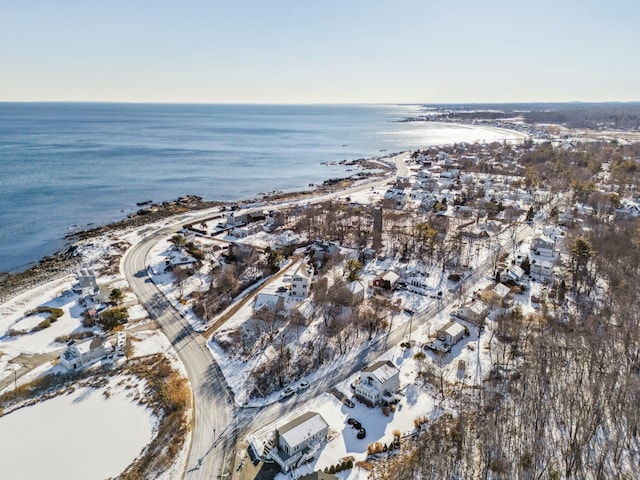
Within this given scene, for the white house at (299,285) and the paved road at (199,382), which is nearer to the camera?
the paved road at (199,382)

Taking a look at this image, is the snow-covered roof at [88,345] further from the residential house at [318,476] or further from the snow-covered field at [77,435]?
the residential house at [318,476]

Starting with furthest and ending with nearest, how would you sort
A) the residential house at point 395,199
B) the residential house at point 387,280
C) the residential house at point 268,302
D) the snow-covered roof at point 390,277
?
the residential house at point 395,199
the snow-covered roof at point 390,277
the residential house at point 387,280
the residential house at point 268,302

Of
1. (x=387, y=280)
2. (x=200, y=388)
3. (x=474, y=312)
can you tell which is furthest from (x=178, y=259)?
(x=474, y=312)

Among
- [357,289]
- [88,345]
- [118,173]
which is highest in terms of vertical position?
[118,173]

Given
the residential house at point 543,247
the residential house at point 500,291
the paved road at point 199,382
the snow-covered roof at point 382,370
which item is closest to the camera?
the paved road at point 199,382

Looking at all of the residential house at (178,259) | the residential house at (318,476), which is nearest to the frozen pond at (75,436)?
the residential house at (318,476)

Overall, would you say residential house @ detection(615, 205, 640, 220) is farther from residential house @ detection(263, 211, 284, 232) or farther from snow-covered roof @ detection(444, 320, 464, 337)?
residential house @ detection(263, 211, 284, 232)

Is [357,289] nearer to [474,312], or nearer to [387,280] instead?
[387,280]
